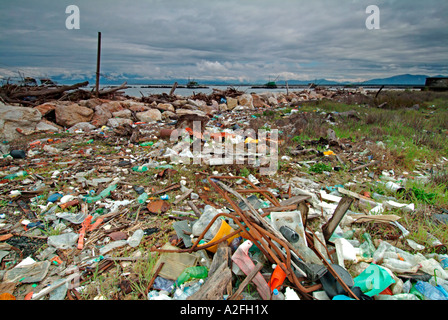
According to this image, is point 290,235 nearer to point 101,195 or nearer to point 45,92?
point 101,195

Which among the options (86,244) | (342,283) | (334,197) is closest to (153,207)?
(86,244)

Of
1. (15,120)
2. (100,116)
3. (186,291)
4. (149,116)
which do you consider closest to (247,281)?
(186,291)

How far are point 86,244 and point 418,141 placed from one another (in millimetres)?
7270

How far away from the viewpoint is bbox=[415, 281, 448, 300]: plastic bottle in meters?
1.49

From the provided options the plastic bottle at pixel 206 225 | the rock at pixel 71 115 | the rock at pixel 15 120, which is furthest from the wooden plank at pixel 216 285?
the rock at pixel 71 115

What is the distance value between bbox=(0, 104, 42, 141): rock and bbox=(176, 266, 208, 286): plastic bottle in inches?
294

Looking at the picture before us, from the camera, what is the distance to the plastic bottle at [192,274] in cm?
162

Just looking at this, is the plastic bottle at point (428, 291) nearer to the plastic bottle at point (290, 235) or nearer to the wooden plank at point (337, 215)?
the wooden plank at point (337, 215)

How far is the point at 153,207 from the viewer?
2.82 m

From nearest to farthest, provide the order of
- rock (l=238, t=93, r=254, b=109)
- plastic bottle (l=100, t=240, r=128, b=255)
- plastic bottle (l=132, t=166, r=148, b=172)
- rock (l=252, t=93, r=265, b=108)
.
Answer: plastic bottle (l=100, t=240, r=128, b=255) < plastic bottle (l=132, t=166, r=148, b=172) < rock (l=238, t=93, r=254, b=109) < rock (l=252, t=93, r=265, b=108)

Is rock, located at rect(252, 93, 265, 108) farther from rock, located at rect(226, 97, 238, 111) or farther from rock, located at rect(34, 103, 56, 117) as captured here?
rock, located at rect(34, 103, 56, 117)

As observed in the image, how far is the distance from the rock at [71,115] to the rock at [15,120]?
2.35 feet

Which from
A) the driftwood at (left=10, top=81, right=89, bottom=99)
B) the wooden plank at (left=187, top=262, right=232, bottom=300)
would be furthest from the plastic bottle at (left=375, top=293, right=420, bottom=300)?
the driftwood at (left=10, top=81, right=89, bottom=99)
